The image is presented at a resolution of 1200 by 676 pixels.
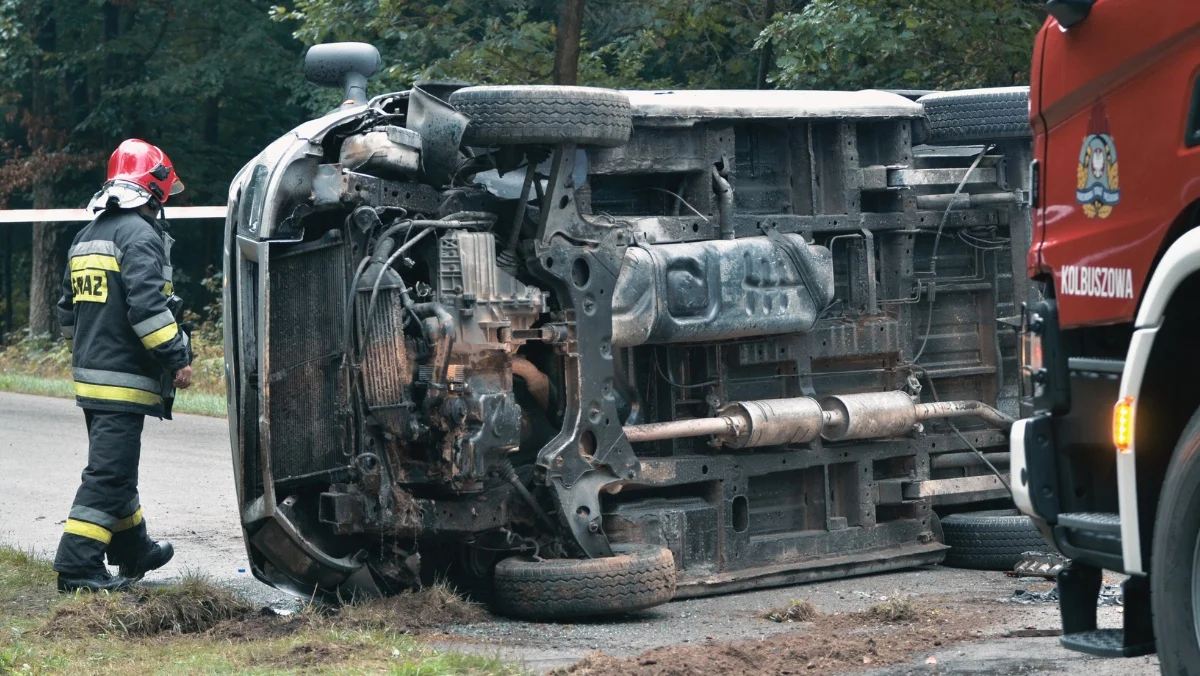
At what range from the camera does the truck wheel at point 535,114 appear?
672 cm

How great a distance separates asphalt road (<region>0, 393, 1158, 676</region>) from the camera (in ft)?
18.9

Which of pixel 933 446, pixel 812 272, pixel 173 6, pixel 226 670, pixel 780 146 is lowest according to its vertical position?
pixel 226 670

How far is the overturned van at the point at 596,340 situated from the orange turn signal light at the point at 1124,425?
2.93 metres

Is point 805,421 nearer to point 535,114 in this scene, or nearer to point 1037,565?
point 1037,565

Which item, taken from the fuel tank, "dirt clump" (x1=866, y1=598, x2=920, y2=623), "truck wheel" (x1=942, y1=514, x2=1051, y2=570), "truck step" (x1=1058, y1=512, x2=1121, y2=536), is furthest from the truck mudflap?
"truck step" (x1=1058, y1=512, x2=1121, y2=536)

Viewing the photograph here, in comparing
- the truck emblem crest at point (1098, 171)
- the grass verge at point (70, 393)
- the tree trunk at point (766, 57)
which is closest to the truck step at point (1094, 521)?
the truck emblem crest at point (1098, 171)

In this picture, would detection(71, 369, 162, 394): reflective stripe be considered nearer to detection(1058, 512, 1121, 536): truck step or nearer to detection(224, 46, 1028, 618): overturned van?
detection(224, 46, 1028, 618): overturned van

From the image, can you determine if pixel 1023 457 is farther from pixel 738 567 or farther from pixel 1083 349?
pixel 738 567

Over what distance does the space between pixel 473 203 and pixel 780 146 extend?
1.79 m

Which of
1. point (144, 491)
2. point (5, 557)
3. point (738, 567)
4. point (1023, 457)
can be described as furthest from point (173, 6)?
point (1023, 457)

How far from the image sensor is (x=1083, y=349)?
4.67m

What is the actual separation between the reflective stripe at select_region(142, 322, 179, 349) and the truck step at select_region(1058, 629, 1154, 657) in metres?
4.26

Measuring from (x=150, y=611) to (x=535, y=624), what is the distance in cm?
159

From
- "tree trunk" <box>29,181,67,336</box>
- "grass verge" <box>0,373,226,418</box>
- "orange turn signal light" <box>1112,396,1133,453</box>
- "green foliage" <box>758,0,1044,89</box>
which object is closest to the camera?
"orange turn signal light" <box>1112,396,1133,453</box>
